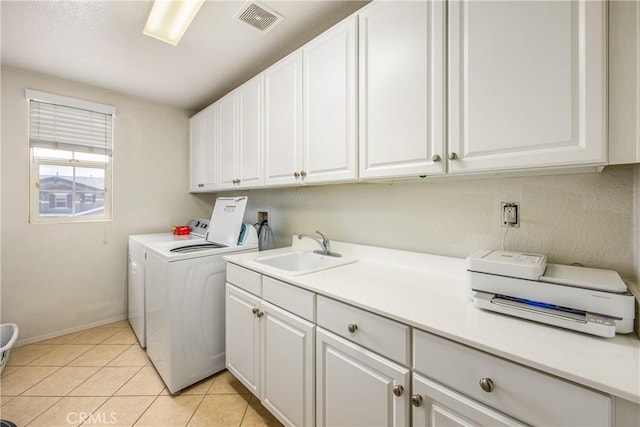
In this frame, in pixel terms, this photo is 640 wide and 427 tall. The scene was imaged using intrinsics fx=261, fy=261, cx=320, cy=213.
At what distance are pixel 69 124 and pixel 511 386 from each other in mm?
3668

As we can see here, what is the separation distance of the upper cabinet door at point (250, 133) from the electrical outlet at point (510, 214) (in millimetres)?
1516

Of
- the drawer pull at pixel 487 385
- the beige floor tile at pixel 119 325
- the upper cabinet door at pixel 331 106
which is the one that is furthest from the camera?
the beige floor tile at pixel 119 325

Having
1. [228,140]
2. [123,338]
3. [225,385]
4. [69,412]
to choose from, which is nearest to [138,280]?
→ [123,338]

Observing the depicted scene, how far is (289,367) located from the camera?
51.6 inches

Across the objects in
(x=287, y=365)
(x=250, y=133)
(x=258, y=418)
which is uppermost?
(x=250, y=133)

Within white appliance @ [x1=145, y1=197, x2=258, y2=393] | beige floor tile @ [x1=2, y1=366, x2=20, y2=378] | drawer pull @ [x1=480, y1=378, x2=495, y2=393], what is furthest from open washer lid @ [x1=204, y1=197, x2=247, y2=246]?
drawer pull @ [x1=480, y1=378, x2=495, y2=393]

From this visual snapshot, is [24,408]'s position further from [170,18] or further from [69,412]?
[170,18]

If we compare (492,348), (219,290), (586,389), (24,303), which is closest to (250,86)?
(219,290)

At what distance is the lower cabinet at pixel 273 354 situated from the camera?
4.06 feet

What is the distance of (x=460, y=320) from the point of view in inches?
33.6

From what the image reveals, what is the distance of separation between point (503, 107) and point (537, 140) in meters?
0.16

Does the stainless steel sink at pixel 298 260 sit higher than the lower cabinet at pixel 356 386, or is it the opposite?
the stainless steel sink at pixel 298 260

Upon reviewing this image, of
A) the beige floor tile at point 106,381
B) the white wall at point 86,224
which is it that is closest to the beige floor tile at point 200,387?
the beige floor tile at point 106,381

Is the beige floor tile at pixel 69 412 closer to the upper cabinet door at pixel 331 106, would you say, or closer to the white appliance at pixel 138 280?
the white appliance at pixel 138 280
